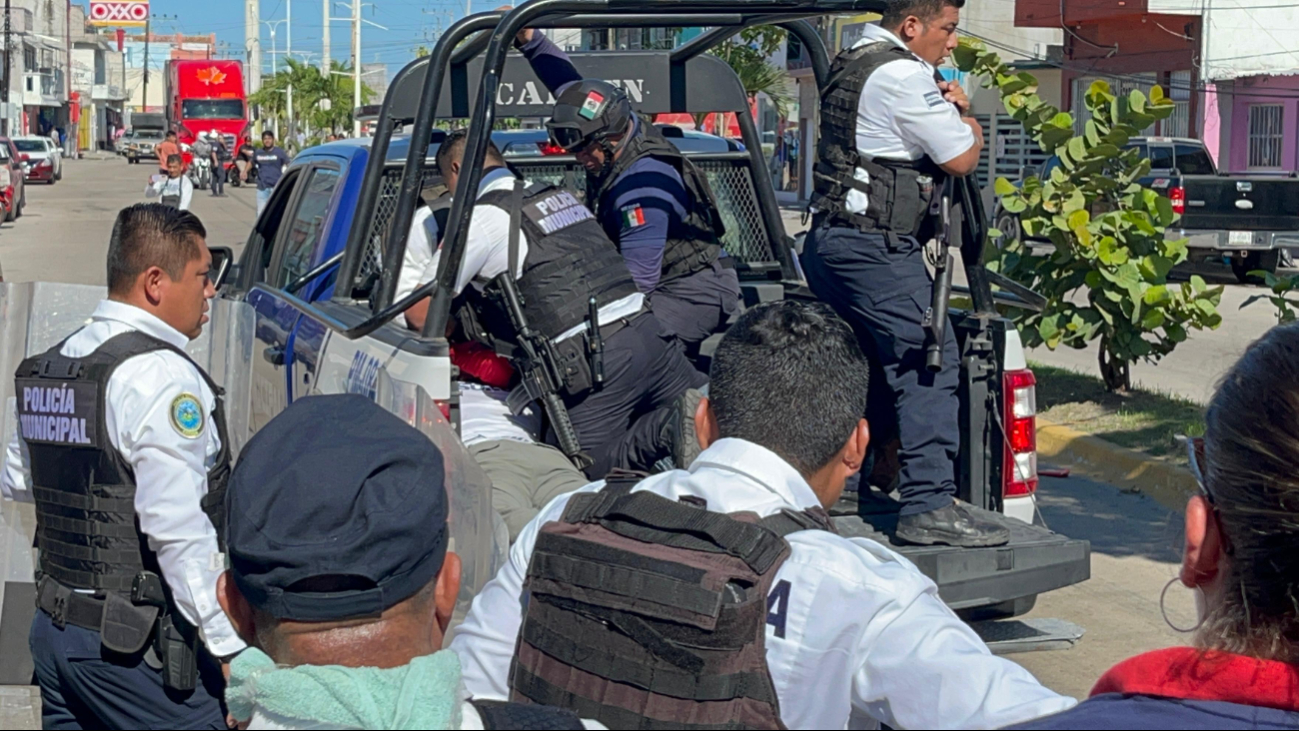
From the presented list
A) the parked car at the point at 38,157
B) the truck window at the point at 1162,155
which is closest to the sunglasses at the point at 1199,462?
the truck window at the point at 1162,155

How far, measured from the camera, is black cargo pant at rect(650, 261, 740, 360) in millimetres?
5082

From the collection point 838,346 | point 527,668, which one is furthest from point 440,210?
point 527,668

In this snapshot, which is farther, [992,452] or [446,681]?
[992,452]

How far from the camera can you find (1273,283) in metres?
7.80

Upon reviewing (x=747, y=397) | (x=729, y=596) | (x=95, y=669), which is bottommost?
(x=95, y=669)

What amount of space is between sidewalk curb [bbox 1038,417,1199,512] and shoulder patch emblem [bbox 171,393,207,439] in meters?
5.42

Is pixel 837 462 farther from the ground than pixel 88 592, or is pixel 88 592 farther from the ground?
pixel 837 462

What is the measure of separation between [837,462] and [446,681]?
41.5 inches

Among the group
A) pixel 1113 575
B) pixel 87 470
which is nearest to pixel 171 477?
pixel 87 470

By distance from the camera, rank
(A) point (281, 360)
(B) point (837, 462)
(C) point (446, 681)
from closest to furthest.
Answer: (C) point (446, 681) < (B) point (837, 462) < (A) point (281, 360)

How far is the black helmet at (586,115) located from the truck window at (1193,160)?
16.3 m

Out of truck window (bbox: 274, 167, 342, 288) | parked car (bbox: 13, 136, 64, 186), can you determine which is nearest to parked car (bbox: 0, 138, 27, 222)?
parked car (bbox: 13, 136, 64, 186)

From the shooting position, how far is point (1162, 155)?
19453mm

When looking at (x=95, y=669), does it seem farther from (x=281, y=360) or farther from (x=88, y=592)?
(x=281, y=360)
